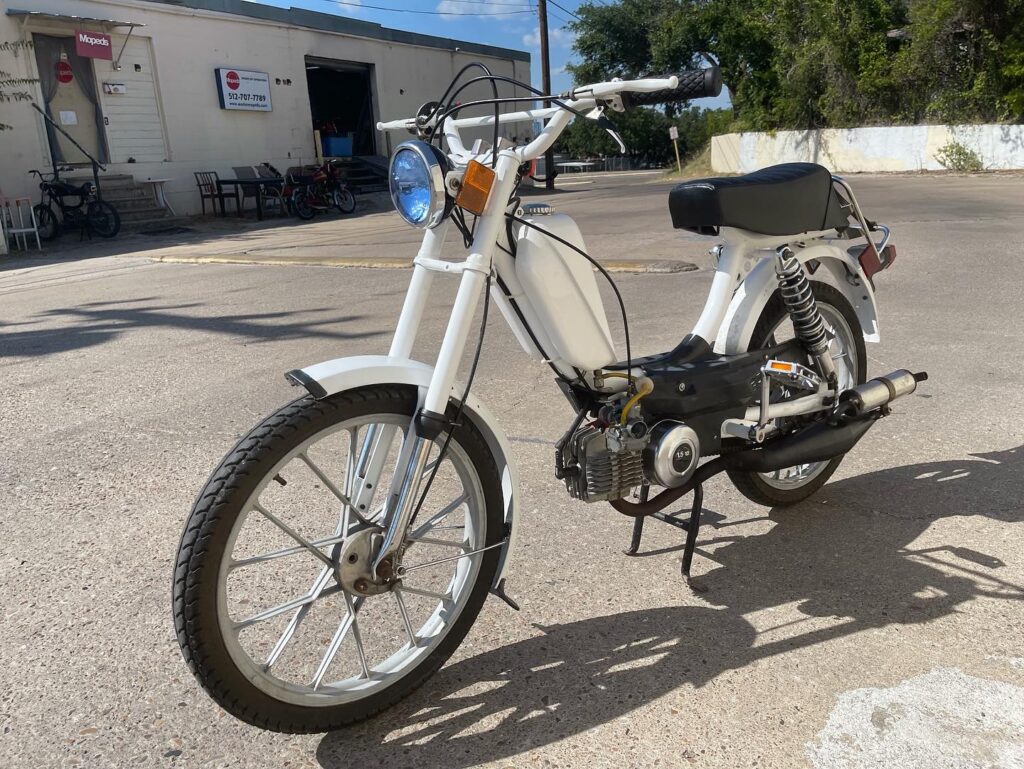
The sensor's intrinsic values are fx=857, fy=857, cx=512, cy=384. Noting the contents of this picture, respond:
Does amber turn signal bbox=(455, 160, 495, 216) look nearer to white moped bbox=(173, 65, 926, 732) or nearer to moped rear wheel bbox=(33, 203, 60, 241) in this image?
white moped bbox=(173, 65, 926, 732)

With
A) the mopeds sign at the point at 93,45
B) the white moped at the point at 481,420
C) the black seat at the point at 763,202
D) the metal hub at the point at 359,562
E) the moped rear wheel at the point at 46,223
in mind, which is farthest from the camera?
the mopeds sign at the point at 93,45

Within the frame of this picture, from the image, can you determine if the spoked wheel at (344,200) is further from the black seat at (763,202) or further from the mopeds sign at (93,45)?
the black seat at (763,202)

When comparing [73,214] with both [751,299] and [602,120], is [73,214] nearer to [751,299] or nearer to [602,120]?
[751,299]

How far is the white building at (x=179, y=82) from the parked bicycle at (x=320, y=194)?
9.97 ft

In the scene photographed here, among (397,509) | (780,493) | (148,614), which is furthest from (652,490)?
(148,614)

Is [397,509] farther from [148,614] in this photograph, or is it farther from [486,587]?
[148,614]

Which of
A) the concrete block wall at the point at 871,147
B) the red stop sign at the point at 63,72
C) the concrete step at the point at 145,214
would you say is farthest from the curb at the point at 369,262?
the concrete block wall at the point at 871,147

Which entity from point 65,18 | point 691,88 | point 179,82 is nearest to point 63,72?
point 65,18

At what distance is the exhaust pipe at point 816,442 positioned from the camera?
2.57 m

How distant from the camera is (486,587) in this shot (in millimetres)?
2266

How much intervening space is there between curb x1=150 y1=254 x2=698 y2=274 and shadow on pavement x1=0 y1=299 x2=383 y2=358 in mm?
1910

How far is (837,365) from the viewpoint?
3373 millimetres

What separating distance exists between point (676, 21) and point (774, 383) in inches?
1533

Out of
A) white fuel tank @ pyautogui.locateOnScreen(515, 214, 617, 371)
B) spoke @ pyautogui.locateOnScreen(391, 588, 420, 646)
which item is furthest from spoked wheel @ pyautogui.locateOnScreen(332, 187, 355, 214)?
spoke @ pyautogui.locateOnScreen(391, 588, 420, 646)
